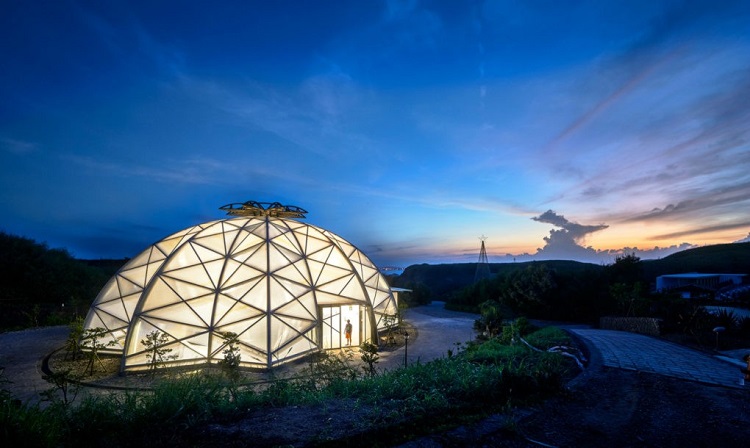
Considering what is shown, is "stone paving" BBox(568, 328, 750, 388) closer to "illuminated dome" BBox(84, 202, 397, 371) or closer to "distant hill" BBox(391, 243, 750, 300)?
"illuminated dome" BBox(84, 202, 397, 371)

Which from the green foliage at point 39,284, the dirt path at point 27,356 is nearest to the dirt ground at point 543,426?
the dirt path at point 27,356

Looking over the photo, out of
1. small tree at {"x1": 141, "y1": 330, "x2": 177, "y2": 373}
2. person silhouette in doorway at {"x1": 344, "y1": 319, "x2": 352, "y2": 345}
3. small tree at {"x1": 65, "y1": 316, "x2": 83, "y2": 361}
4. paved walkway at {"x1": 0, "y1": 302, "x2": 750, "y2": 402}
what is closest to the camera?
paved walkway at {"x1": 0, "y1": 302, "x2": 750, "y2": 402}

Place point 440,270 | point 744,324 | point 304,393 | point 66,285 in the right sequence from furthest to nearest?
point 440,270 → point 66,285 → point 744,324 → point 304,393

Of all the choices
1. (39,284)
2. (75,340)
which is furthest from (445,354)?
(39,284)

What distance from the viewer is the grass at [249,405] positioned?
12.1 ft

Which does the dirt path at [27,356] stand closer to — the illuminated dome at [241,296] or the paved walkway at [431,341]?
the illuminated dome at [241,296]

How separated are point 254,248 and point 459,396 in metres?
12.1

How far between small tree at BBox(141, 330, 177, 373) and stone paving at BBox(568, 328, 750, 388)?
43.1 feet

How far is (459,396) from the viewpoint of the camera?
5168mm

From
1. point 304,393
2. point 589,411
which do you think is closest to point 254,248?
point 304,393

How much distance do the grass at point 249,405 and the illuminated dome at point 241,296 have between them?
304 inches

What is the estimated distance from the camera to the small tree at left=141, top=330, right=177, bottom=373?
464 inches

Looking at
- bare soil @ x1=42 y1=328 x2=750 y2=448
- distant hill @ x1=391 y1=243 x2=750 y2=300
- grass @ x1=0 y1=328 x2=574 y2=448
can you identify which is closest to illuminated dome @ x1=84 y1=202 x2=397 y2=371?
grass @ x1=0 y1=328 x2=574 y2=448

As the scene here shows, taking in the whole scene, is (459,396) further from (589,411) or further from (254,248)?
(254,248)
